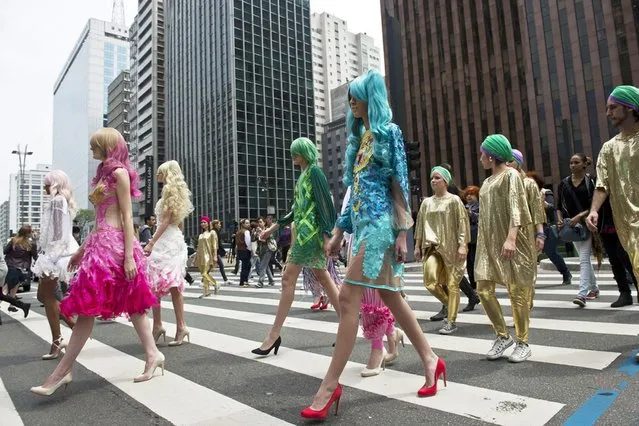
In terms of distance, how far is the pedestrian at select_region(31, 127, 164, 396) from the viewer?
3.12 m

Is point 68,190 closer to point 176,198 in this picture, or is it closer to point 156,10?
point 176,198

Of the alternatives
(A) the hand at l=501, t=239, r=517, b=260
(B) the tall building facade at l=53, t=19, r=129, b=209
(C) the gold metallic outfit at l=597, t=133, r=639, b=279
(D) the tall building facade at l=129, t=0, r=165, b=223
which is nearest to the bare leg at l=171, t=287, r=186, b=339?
(A) the hand at l=501, t=239, r=517, b=260

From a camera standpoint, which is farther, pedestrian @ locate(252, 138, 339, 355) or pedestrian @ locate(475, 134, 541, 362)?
pedestrian @ locate(252, 138, 339, 355)

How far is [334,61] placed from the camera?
130875 mm

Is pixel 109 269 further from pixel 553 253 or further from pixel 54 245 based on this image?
pixel 553 253

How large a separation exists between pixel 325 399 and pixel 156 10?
112897mm

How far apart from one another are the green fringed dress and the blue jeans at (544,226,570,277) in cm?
574

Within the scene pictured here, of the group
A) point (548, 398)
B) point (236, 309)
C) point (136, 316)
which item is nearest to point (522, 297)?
point (548, 398)

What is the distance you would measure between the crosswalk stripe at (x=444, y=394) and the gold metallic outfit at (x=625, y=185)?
152 centimetres

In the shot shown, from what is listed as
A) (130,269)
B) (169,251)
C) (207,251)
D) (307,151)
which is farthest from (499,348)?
(207,251)

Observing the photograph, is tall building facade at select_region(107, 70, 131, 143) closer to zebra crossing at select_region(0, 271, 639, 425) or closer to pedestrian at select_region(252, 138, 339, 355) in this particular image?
zebra crossing at select_region(0, 271, 639, 425)

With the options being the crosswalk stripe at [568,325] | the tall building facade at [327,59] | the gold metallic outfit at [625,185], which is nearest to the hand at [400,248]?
the gold metallic outfit at [625,185]

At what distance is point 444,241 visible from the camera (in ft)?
15.9

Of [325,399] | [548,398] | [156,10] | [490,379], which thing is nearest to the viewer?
[325,399]
